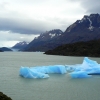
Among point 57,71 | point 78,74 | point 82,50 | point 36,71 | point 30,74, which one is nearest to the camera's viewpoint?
point 30,74

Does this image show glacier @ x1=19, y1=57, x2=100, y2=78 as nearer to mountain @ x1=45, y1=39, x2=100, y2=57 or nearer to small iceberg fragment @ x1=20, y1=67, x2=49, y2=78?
small iceberg fragment @ x1=20, y1=67, x2=49, y2=78

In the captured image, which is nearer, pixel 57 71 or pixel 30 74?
pixel 30 74

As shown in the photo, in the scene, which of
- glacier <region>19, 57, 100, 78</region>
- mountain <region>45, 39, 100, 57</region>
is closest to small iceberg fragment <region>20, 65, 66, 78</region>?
glacier <region>19, 57, 100, 78</region>

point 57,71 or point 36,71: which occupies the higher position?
point 36,71

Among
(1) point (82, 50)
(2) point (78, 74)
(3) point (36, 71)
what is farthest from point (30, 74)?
(1) point (82, 50)

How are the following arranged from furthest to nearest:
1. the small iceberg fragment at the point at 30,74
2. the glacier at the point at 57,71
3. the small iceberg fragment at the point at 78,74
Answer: the small iceberg fragment at the point at 78,74 → the glacier at the point at 57,71 → the small iceberg fragment at the point at 30,74

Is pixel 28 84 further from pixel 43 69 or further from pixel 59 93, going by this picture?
pixel 43 69

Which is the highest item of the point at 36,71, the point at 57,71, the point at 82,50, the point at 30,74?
the point at 82,50

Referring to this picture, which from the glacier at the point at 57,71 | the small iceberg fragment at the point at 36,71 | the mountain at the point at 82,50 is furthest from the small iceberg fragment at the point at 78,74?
the mountain at the point at 82,50

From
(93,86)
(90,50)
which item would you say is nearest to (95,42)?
(90,50)

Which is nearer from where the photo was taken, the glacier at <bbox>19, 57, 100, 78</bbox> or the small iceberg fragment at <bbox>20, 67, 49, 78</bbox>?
the small iceberg fragment at <bbox>20, 67, 49, 78</bbox>

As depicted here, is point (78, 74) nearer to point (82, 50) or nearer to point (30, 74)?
point (30, 74)

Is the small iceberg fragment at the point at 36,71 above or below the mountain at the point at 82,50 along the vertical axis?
below

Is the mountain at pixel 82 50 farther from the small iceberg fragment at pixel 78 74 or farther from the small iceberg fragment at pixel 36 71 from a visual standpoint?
the small iceberg fragment at pixel 78 74
